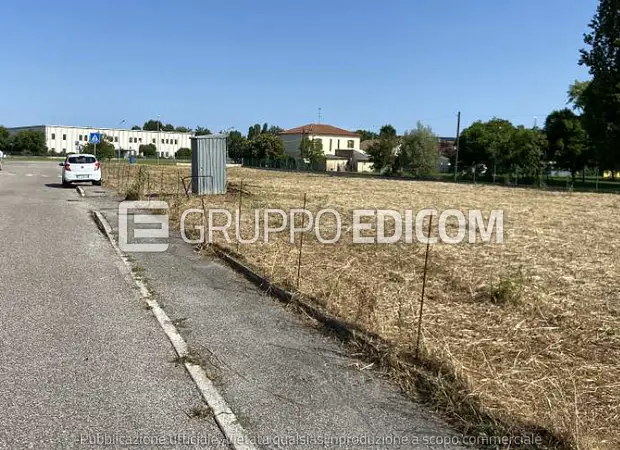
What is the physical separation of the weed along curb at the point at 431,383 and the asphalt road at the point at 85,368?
1.55m

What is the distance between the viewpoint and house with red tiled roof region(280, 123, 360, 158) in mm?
119438

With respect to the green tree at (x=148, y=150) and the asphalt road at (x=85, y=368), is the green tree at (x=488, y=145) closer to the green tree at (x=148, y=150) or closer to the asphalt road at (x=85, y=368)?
the asphalt road at (x=85, y=368)

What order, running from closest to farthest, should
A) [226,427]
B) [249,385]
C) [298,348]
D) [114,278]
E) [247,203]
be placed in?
[226,427] → [249,385] → [298,348] → [114,278] → [247,203]

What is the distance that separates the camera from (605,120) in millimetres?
37719

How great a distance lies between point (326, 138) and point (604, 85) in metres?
84.8

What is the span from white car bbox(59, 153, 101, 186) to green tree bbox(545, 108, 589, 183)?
5041 centimetres

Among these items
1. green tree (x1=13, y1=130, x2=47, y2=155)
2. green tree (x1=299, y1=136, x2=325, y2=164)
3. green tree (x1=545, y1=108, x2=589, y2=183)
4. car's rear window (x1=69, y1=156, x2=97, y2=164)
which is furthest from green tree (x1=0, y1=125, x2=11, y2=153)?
green tree (x1=545, y1=108, x2=589, y2=183)

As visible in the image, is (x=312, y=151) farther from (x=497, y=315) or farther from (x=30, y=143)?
Answer: (x=497, y=315)

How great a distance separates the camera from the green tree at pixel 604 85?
1460 inches

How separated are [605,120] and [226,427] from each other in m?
41.1

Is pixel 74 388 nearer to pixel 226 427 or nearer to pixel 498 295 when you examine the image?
pixel 226 427

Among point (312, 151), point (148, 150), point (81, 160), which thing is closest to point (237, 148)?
point (312, 151)

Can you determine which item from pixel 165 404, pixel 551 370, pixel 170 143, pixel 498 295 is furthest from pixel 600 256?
pixel 170 143

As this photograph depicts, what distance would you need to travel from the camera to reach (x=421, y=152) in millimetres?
65000
